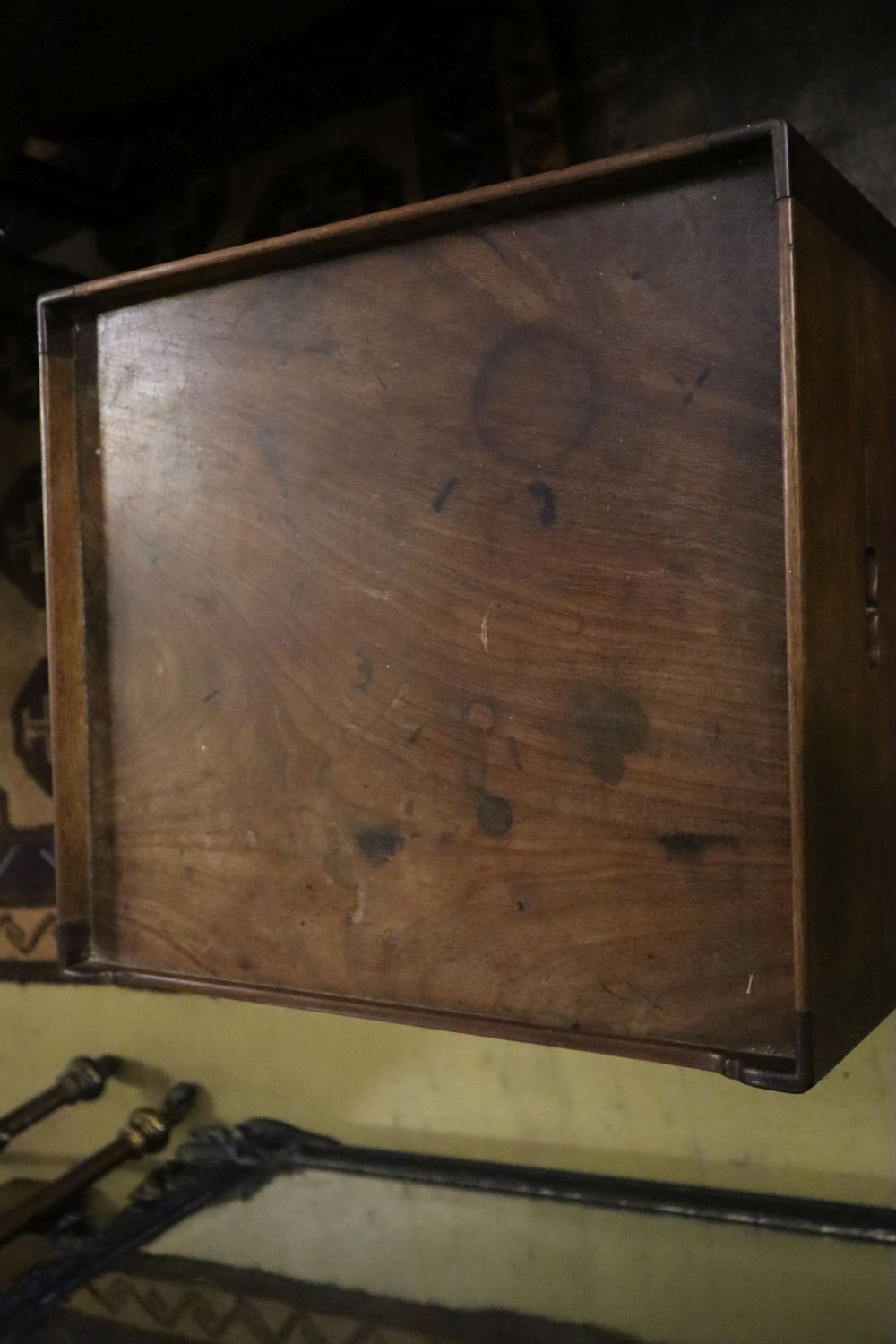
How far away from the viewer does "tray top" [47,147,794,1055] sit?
0.82 metres

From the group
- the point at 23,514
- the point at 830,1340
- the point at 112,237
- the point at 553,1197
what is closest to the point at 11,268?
the point at 112,237

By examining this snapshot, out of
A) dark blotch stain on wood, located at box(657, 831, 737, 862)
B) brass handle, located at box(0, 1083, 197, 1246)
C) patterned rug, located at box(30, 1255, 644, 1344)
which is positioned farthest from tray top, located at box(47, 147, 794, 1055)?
brass handle, located at box(0, 1083, 197, 1246)

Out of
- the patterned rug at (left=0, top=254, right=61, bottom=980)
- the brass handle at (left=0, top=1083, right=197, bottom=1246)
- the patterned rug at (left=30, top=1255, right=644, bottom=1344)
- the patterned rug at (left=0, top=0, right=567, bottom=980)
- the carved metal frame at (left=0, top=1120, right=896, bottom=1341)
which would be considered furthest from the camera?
the patterned rug at (left=0, top=254, right=61, bottom=980)

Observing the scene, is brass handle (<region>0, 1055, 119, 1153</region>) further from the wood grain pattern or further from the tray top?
the wood grain pattern

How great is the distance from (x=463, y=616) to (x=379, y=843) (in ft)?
0.66

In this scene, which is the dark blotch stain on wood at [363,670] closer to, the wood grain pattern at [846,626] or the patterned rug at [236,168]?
the wood grain pattern at [846,626]

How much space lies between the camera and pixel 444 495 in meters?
0.93

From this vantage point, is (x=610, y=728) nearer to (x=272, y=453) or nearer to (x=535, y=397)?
(x=535, y=397)

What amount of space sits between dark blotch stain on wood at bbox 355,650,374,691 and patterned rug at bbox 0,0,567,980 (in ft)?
2.37

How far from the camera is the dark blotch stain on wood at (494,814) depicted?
0.92 metres

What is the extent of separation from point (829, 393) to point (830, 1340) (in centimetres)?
87

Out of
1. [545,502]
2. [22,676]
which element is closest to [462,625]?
[545,502]

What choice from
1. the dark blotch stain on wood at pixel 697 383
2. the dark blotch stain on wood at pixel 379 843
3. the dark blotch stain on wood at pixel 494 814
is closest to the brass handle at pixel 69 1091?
the dark blotch stain on wood at pixel 379 843

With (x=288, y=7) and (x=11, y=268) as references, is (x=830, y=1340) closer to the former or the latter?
(x=288, y=7)
